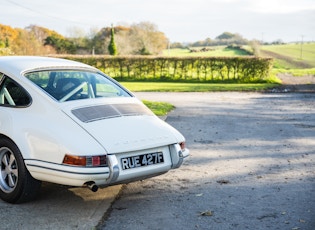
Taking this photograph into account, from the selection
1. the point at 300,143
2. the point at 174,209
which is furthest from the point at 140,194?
the point at 300,143

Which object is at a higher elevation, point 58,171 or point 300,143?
point 58,171

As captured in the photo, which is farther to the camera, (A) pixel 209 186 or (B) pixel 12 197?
(A) pixel 209 186

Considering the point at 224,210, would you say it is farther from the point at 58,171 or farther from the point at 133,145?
the point at 58,171

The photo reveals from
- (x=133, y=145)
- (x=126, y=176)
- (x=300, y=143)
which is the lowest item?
(x=300, y=143)

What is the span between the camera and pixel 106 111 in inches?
212

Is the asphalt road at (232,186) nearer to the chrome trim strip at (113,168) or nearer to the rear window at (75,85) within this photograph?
the chrome trim strip at (113,168)

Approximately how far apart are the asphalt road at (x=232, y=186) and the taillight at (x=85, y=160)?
23.3 inches

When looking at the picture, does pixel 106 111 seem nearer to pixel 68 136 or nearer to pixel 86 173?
pixel 68 136

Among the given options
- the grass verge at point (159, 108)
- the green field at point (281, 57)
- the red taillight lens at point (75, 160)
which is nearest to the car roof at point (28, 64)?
the red taillight lens at point (75, 160)

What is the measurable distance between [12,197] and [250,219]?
8.64ft

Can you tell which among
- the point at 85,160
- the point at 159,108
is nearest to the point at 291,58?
the point at 159,108

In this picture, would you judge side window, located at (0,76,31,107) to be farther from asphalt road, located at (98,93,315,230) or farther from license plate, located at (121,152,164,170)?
asphalt road, located at (98,93,315,230)

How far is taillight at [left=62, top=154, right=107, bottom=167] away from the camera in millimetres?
4613

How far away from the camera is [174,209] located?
16.5ft
